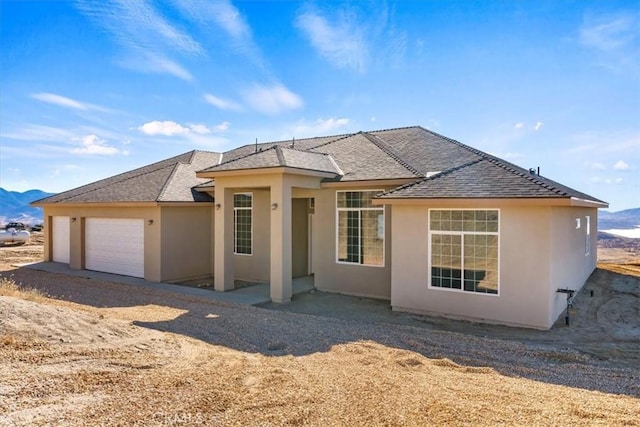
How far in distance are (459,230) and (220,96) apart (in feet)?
46.4

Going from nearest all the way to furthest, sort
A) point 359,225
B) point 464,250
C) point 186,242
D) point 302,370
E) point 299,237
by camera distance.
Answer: point 302,370 < point 464,250 < point 359,225 < point 186,242 < point 299,237

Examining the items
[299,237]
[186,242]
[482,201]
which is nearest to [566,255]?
[482,201]

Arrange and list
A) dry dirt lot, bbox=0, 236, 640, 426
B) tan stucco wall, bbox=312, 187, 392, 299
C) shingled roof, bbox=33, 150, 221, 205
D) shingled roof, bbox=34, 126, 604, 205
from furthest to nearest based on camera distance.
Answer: shingled roof, bbox=33, 150, 221, 205 < tan stucco wall, bbox=312, 187, 392, 299 < shingled roof, bbox=34, 126, 604, 205 < dry dirt lot, bbox=0, 236, 640, 426

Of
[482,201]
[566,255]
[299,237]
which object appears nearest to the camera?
[482,201]

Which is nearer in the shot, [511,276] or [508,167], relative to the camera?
[511,276]

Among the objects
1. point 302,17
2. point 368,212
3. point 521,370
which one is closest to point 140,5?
point 302,17

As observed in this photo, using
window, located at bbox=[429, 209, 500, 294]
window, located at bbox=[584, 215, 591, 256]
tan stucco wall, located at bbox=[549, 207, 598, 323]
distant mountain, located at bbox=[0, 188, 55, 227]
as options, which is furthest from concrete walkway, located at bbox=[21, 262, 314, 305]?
distant mountain, located at bbox=[0, 188, 55, 227]

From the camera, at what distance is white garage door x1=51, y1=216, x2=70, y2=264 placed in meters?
20.8

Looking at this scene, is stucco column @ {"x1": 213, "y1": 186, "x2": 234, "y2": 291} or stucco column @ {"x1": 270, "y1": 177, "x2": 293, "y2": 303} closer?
stucco column @ {"x1": 270, "y1": 177, "x2": 293, "y2": 303}

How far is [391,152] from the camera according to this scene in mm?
15750

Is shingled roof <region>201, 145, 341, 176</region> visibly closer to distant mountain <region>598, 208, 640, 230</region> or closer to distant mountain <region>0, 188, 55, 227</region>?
distant mountain <region>598, 208, 640, 230</region>

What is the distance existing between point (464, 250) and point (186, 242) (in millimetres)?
11161

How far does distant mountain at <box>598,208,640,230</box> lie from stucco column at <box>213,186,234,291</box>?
59798 millimetres

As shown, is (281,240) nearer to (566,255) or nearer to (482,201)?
(482,201)
